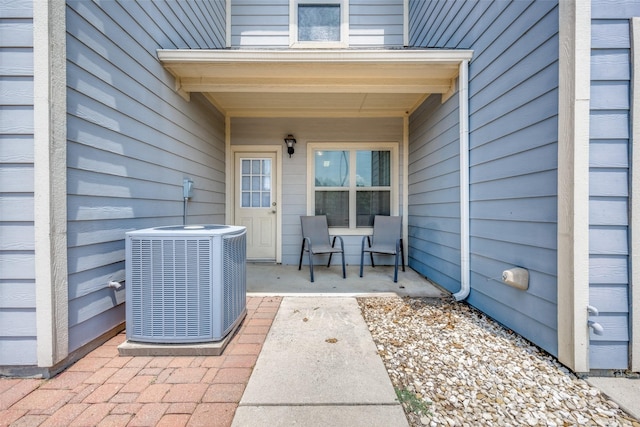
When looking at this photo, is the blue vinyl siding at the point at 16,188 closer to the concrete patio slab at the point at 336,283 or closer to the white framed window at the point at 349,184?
the concrete patio slab at the point at 336,283

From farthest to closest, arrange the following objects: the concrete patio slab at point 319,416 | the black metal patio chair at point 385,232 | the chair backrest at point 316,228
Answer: the chair backrest at point 316,228 → the black metal patio chair at point 385,232 → the concrete patio slab at point 319,416

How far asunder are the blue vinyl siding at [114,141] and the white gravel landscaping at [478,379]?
74.3 inches

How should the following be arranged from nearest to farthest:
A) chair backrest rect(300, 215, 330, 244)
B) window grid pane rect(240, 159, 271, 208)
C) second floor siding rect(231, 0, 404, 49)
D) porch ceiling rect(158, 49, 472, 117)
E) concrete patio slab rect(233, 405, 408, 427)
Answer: concrete patio slab rect(233, 405, 408, 427)
porch ceiling rect(158, 49, 472, 117)
chair backrest rect(300, 215, 330, 244)
second floor siding rect(231, 0, 404, 49)
window grid pane rect(240, 159, 271, 208)

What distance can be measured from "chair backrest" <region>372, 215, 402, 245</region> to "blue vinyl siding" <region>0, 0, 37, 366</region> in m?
3.48

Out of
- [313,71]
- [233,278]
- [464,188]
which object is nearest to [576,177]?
[464,188]

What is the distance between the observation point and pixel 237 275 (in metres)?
1.97

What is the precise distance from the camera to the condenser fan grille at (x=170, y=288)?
1.65 meters

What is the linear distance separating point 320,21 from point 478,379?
4.83 meters

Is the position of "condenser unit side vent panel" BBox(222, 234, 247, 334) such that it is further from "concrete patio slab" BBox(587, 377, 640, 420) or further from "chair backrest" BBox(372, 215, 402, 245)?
"chair backrest" BBox(372, 215, 402, 245)

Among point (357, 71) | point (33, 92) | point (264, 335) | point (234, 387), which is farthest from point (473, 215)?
point (33, 92)

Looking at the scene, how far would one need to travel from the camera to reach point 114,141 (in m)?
1.86

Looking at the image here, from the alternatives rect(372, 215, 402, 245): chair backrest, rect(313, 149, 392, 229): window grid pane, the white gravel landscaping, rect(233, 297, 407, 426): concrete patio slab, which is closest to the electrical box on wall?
rect(233, 297, 407, 426): concrete patio slab

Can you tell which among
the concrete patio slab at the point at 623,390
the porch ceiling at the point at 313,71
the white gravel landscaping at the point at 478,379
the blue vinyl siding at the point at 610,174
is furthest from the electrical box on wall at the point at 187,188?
the concrete patio slab at the point at 623,390

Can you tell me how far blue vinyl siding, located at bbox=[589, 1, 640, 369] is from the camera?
145 cm
